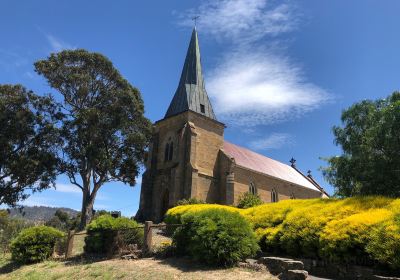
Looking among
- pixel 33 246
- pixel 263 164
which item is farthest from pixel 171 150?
pixel 33 246

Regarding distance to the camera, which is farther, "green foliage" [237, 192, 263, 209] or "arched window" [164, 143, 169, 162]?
"arched window" [164, 143, 169, 162]

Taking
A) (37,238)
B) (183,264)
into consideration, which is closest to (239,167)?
(37,238)

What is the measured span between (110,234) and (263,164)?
31.3m

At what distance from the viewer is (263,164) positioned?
148ft

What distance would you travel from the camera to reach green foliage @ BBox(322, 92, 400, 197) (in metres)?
14.8

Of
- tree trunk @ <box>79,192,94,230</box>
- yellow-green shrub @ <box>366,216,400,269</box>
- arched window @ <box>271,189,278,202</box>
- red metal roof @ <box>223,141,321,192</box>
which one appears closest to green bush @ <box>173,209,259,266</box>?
Answer: yellow-green shrub @ <box>366,216,400,269</box>

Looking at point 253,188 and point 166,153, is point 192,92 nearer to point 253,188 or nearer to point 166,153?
point 166,153

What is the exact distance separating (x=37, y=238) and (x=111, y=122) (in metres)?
16.1

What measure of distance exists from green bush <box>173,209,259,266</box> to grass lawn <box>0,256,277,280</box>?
417 millimetres

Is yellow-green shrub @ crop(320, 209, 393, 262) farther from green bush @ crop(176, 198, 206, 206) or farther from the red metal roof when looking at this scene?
the red metal roof

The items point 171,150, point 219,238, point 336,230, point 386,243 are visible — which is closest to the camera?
point 386,243

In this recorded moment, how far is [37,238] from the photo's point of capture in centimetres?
1767

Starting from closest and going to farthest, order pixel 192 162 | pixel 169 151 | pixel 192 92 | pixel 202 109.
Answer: pixel 192 162 → pixel 169 151 → pixel 202 109 → pixel 192 92

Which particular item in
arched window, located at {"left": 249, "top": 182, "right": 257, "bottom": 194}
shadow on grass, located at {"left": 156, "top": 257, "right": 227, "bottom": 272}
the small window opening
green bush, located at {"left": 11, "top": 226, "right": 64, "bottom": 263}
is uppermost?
the small window opening
